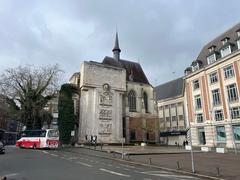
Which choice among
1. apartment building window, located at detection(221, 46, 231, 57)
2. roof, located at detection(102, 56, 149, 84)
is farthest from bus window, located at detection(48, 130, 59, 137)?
apartment building window, located at detection(221, 46, 231, 57)

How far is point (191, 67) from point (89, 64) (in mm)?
22315

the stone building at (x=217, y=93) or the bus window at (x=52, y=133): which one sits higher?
the stone building at (x=217, y=93)

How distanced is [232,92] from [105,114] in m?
24.4

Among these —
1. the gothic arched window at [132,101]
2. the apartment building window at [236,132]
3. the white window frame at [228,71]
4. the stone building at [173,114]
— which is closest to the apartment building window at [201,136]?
the apartment building window at [236,132]

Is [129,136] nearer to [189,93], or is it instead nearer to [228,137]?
[189,93]

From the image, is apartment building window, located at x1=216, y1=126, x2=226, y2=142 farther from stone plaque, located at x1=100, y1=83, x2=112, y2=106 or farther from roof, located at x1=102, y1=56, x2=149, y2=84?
roof, located at x1=102, y1=56, x2=149, y2=84

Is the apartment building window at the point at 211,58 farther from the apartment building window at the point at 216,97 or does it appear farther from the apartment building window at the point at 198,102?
the apartment building window at the point at 198,102

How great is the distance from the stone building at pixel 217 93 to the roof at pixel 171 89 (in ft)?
47.3

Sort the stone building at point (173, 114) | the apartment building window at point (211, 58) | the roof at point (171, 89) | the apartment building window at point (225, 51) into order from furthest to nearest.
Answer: the roof at point (171, 89) < the stone building at point (173, 114) < the apartment building window at point (211, 58) < the apartment building window at point (225, 51)

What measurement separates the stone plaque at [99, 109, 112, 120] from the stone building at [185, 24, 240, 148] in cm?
1687

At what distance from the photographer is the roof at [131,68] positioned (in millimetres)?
55578

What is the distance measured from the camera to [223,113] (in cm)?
3956

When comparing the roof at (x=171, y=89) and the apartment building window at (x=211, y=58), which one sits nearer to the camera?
the apartment building window at (x=211, y=58)

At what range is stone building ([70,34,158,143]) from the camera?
45969 millimetres
